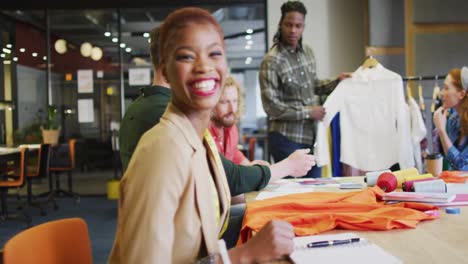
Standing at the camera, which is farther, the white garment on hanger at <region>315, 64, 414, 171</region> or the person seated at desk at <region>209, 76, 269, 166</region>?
the white garment on hanger at <region>315, 64, 414, 171</region>

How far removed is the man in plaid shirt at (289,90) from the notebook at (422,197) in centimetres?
148

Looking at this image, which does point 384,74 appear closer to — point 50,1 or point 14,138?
point 50,1

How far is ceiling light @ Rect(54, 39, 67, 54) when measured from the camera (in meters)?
7.68

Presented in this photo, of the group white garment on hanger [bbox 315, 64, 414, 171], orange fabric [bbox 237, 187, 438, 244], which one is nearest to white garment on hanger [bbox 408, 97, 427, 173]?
white garment on hanger [bbox 315, 64, 414, 171]

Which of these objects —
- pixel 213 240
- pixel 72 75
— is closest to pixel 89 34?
pixel 72 75

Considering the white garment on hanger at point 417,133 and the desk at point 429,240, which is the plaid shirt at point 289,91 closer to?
the white garment on hanger at point 417,133

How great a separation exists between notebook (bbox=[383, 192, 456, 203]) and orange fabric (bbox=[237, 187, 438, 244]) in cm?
8

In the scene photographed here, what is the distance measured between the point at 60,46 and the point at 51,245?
6.91 meters

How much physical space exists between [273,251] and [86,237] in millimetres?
747

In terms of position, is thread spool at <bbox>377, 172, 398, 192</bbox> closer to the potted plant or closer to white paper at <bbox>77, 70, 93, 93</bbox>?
the potted plant

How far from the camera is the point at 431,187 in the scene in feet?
6.07

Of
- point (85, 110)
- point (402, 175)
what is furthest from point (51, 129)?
point (402, 175)

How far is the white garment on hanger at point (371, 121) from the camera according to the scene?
3428mm

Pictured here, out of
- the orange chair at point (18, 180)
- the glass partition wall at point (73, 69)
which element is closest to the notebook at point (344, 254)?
the orange chair at point (18, 180)
